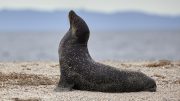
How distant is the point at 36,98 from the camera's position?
14375 millimetres

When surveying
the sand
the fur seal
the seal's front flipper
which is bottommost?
the sand

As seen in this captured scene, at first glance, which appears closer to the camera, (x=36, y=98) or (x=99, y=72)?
(x=36, y=98)

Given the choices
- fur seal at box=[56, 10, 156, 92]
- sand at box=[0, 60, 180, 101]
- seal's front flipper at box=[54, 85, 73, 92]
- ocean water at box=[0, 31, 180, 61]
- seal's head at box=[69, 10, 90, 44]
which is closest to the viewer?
sand at box=[0, 60, 180, 101]

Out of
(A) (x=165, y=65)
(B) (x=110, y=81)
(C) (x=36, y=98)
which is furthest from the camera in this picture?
(A) (x=165, y=65)

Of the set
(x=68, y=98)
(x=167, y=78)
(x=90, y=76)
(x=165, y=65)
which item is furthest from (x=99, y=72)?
(x=165, y=65)

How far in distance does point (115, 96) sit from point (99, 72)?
3.19ft

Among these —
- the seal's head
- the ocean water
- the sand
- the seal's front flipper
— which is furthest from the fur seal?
the ocean water

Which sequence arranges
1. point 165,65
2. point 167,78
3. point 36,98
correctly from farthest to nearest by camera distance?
point 165,65
point 167,78
point 36,98

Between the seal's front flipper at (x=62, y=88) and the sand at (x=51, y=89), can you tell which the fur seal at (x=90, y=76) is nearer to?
the seal's front flipper at (x=62, y=88)

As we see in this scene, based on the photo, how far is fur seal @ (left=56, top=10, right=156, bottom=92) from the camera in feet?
51.7

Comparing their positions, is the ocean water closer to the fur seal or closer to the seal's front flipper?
the fur seal

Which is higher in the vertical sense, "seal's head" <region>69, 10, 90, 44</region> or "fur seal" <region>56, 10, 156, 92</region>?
"seal's head" <region>69, 10, 90, 44</region>

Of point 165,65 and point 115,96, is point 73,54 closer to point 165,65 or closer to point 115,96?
point 115,96

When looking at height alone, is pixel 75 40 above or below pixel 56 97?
above
